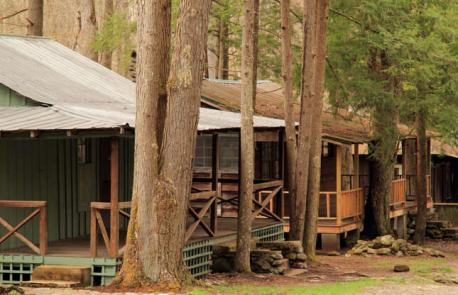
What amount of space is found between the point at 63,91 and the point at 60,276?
513 cm

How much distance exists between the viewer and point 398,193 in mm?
38438

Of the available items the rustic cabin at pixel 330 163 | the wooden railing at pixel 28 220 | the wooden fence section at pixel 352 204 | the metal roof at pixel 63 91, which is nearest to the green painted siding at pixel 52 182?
the metal roof at pixel 63 91

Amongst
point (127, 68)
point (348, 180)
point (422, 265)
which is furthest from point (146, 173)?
point (127, 68)

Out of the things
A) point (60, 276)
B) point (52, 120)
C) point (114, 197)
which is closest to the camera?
point (60, 276)

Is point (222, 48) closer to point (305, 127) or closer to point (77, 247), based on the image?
point (305, 127)

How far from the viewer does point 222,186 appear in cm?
3353

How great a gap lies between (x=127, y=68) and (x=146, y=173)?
25810 mm

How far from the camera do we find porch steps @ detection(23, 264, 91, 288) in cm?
1770

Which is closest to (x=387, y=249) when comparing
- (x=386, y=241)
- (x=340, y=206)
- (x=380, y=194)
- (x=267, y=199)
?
(x=386, y=241)

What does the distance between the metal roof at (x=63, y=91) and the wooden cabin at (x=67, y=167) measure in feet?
0.11

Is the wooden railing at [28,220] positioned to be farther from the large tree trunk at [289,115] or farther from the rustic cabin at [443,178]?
the rustic cabin at [443,178]

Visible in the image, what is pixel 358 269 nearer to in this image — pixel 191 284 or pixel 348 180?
pixel 191 284

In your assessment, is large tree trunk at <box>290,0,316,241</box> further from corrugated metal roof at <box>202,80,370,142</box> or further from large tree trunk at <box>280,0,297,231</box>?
corrugated metal roof at <box>202,80,370,142</box>

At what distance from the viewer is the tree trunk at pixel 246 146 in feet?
69.3
